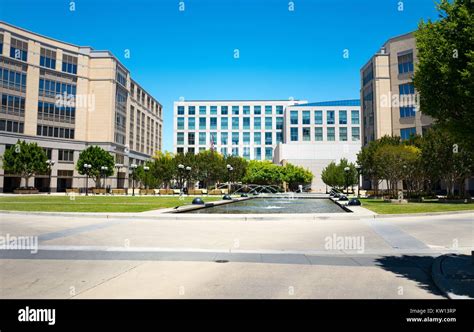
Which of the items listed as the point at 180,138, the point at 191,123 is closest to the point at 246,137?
the point at 191,123

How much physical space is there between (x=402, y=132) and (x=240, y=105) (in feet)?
211

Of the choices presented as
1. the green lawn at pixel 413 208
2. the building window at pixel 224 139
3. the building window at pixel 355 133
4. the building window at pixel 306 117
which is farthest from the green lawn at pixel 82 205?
the building window at pixel 224 139

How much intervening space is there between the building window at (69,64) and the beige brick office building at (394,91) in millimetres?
56742

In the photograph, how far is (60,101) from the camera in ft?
216

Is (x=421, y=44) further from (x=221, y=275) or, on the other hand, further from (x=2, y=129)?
(x=2, y=129)

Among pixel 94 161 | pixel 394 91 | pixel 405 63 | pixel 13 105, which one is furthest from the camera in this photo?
pixel 394 91

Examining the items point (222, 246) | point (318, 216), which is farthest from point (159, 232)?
point (318, 216)

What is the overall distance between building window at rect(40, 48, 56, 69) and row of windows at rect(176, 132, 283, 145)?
55326mm

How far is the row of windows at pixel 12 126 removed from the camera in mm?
57375

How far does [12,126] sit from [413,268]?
66331mm

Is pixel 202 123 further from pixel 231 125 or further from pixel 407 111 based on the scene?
pixel 407 111

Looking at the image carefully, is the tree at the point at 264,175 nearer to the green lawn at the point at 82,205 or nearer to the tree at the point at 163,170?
the tree at the point at 163,170

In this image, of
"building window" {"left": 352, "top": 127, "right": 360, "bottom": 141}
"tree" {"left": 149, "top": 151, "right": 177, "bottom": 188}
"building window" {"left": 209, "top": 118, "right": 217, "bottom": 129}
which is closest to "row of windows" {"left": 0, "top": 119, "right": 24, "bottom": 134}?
"tree" {"left": 149, "top": 151, "right": 177, "bottom": 188}

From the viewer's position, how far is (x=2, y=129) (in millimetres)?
57281
